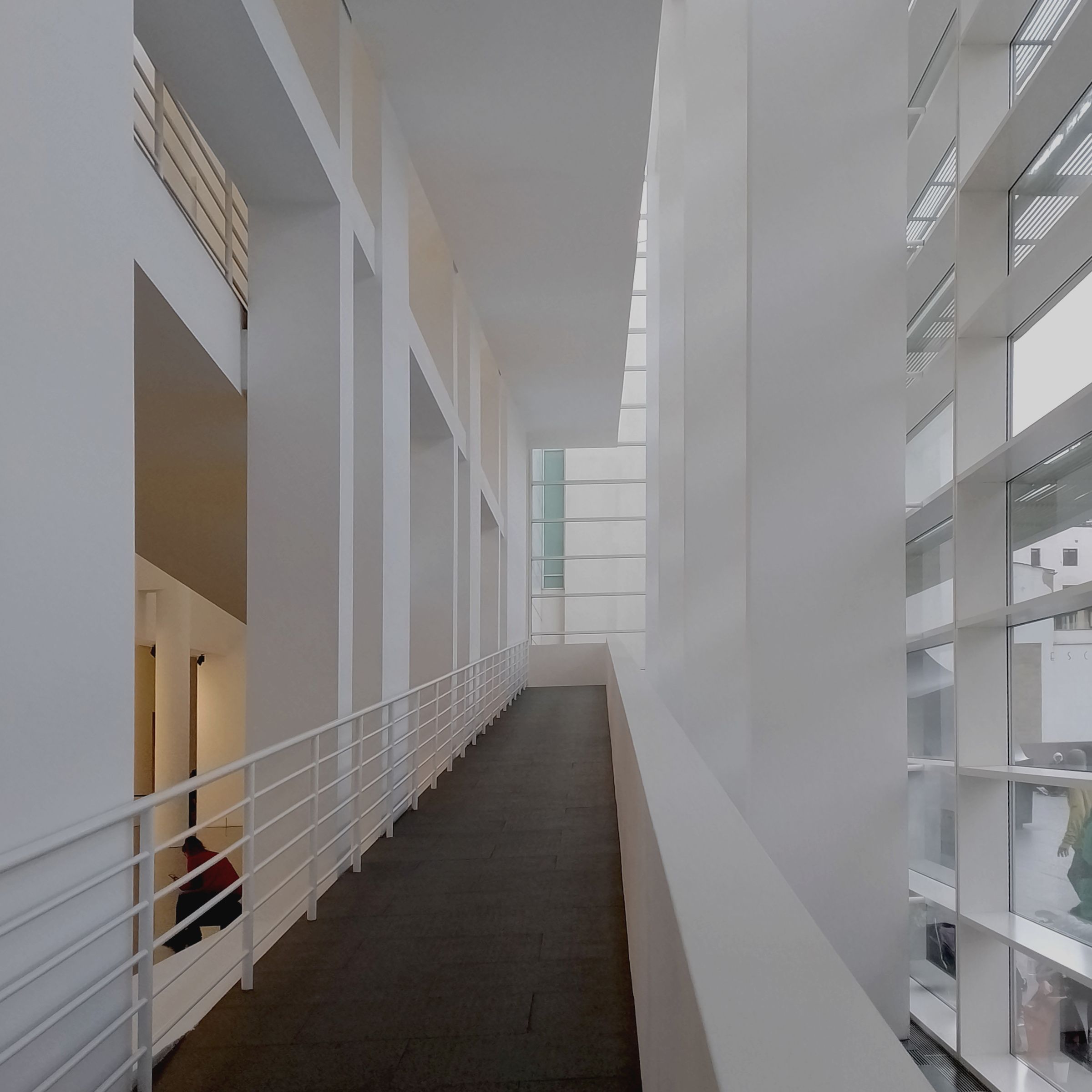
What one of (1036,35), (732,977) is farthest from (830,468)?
(732,977)

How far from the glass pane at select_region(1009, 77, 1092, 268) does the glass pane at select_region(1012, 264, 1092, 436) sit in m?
0.33

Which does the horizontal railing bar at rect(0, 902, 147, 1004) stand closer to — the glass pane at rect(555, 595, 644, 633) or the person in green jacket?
the person in green jacket

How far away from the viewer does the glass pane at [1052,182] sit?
4.83m

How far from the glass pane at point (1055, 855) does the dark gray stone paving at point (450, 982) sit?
208cm

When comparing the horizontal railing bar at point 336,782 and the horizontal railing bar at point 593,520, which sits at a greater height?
the horizontal railing bar at point 593,520

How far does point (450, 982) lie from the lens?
427 cm

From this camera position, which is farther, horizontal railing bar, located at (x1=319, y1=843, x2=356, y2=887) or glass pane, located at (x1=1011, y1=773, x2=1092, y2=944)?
horizontal railing bar, located at (x1=319, y1=843, x2=356, y2=887)

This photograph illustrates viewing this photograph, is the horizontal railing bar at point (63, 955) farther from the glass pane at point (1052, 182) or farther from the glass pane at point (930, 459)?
the glass pane at point (930, 459)

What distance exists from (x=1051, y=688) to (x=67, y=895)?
15.0 ft

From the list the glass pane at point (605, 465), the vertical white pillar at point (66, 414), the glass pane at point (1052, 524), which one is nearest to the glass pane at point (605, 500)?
the glass pane at point (605, 465)

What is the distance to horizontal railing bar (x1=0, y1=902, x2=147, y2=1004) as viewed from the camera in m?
2.58

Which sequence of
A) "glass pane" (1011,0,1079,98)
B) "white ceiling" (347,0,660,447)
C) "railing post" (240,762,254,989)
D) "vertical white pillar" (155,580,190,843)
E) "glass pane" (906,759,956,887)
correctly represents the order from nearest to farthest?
1. "railing post" (240,762,254,989)
2. "glass pane" (1011,0,1079,98)
3. "glass pane" (906,759,956,887)
4. "white ceiling" (347,0,660,447)
5. "vertical white pillar" (155,580,190,843)

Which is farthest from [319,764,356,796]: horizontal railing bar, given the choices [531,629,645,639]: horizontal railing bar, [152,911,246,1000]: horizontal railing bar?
[531,629,645,639]: horizontal railing bar

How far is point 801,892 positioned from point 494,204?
7836mm
